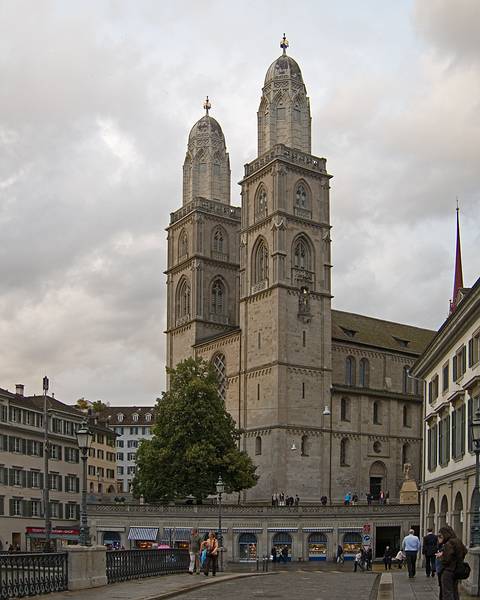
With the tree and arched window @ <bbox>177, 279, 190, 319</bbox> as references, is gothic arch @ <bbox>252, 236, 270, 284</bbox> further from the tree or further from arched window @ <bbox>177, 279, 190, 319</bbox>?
the tree

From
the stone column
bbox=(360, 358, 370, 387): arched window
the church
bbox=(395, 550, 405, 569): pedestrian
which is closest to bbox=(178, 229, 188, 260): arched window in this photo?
the church

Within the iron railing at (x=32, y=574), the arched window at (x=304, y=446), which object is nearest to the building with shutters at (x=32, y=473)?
the arched window at (x=304, y=446)

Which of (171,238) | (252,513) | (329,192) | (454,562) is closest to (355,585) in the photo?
(454,562)

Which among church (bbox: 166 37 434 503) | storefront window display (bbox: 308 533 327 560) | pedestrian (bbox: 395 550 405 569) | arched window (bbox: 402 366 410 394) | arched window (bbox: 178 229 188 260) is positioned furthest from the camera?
arched window (bbox: 178 229 188 260)

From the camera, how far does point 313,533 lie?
258 ft

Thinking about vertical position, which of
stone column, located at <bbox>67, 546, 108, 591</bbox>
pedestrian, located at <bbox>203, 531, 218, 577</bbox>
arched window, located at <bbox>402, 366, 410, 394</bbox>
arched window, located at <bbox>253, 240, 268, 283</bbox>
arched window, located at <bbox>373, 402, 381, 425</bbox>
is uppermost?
arched window, located at <bbox>253, 240, 268, 283</bbox>

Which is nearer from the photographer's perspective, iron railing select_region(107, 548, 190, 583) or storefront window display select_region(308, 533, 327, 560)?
iron railing select_region(107, 548, 190, 583)

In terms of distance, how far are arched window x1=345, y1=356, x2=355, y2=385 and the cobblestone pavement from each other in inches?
2374

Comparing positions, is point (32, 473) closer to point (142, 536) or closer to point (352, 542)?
point (142, 536)

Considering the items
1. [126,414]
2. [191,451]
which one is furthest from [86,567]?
[126,414]

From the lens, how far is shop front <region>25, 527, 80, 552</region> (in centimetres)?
7581

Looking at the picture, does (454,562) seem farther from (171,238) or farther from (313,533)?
(171,238)

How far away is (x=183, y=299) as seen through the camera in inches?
4161

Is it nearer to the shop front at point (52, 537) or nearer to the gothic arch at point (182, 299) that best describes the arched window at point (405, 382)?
the gothic arch at point (182, 299)
